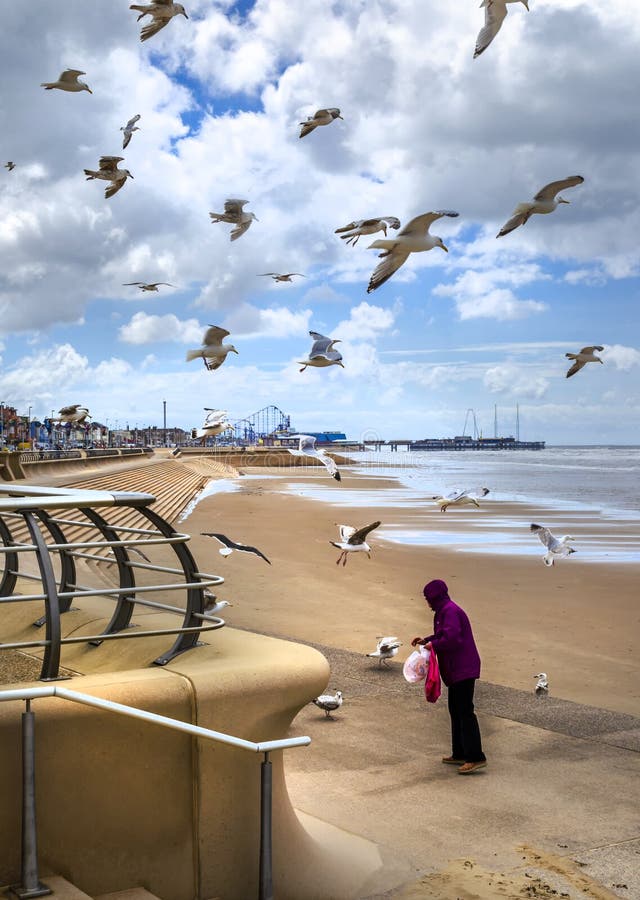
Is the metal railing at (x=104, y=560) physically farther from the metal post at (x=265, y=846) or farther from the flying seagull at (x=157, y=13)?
the flying seagull at (x=157, y=13)

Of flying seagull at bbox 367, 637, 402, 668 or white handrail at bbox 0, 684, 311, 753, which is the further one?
flying seagull at bbox 367, 637, 402, 668

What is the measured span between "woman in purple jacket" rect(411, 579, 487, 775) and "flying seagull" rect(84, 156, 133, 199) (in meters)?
7.65

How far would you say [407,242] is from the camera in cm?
1005

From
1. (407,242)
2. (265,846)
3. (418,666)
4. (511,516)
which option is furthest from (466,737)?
(511,516)

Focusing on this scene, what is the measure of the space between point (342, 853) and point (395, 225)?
306 inches

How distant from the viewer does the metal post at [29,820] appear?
404cm

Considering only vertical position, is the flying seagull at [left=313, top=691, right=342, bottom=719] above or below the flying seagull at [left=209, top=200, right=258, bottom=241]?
below

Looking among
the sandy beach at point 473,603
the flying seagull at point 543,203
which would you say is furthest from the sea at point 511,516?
the flying seagull at point 543,203

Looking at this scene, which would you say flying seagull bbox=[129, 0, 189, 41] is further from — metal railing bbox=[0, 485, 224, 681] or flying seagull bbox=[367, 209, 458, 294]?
metal railing bbox=[0, 485, 224, 681]

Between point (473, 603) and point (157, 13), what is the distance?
10666mm

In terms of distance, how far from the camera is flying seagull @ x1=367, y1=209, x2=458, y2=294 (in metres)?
9.73

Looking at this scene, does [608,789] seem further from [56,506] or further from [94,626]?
[56,506]

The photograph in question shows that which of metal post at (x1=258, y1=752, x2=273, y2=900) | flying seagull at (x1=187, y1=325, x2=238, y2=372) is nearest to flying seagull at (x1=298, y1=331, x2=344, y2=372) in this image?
flying seagull at (x1=187, y1=325, x2=238, y2=372)

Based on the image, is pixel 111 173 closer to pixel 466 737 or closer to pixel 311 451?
pixel 311 451
